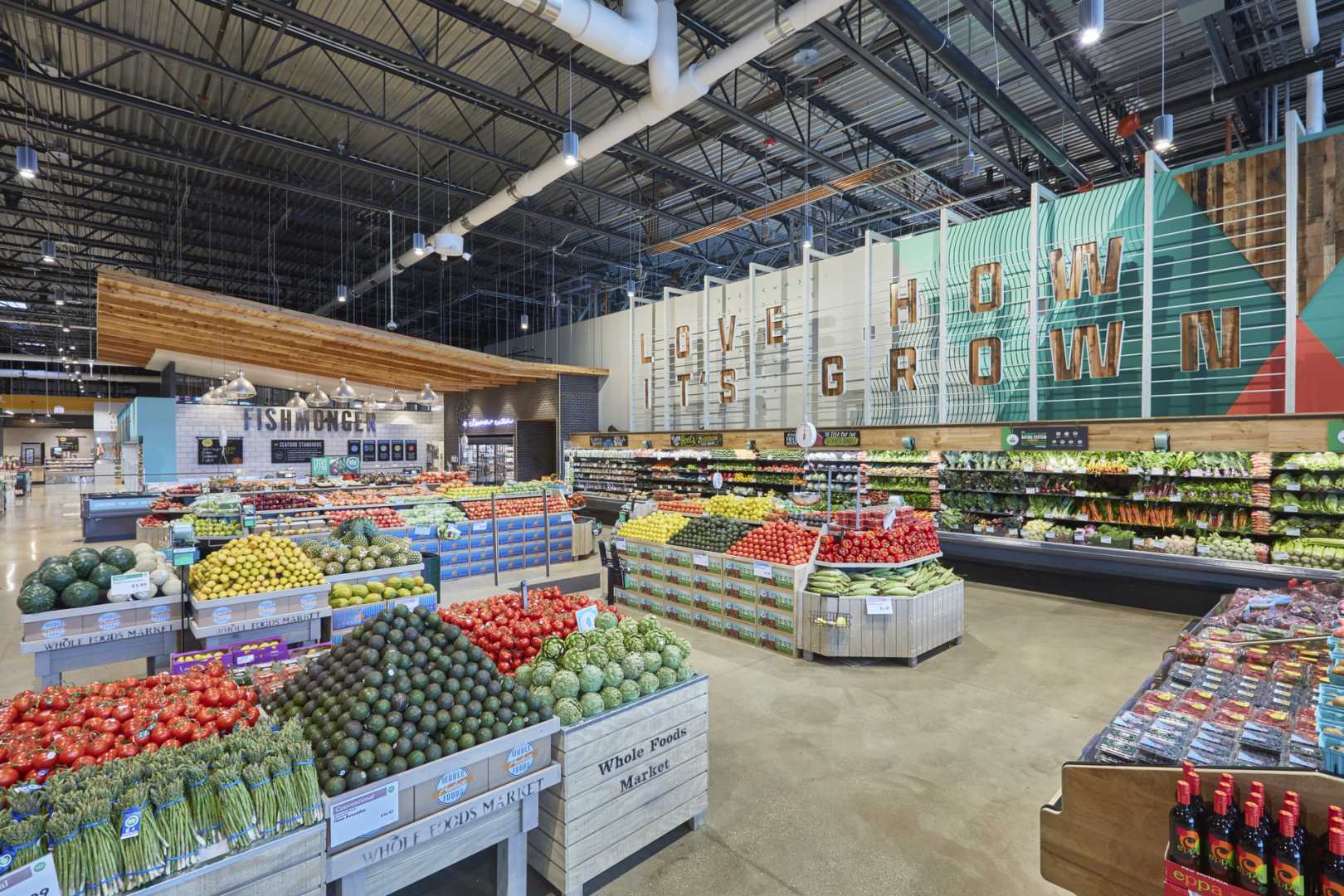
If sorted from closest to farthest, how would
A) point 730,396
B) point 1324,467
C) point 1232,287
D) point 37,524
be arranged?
point 1324,467, point 1232,287, point 730,396, point 37,524

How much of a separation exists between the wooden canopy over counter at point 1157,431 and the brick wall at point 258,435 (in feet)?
48.2

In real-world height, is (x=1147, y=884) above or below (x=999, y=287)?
below

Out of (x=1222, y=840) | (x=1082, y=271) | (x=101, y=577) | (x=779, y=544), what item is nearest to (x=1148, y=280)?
(x=1082, y=271)

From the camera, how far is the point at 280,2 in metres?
6.14

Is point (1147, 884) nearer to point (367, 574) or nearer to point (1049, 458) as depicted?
point (367, 574)

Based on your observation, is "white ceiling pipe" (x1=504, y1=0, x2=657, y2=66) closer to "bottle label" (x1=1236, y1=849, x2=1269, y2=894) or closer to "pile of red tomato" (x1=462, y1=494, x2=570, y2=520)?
"pile of red tomato" (x1=462, y1=494, x2=570, y2=520)

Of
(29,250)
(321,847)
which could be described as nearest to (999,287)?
(321,847)

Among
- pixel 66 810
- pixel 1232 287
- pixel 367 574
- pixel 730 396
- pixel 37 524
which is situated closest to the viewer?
pixel 66 810

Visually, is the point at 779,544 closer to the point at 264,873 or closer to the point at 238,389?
the point at 264,873

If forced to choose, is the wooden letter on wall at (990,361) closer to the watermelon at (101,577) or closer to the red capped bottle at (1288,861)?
the red capped bottle at (1288,861)

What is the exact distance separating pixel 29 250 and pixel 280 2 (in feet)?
49.3

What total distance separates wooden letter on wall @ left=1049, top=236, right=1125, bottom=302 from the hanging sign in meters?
1.95

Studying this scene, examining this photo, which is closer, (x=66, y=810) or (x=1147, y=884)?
(x=66, y=810)

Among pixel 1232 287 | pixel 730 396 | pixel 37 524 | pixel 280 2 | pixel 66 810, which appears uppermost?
pixel 280 2
